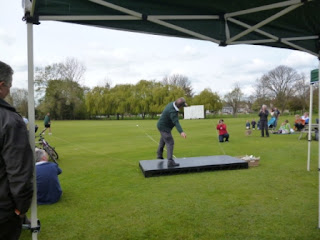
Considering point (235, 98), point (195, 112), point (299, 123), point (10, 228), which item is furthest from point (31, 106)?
point (235, 98)

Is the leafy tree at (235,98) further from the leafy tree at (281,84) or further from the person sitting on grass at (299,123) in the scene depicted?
the person sitting on grass at (299,123)

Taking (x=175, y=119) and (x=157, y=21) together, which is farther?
(x=175, y=119)

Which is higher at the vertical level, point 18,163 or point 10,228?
point 18,163

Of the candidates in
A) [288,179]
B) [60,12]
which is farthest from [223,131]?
[60,12]

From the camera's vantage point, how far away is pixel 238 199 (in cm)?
505

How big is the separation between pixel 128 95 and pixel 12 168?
66703mm

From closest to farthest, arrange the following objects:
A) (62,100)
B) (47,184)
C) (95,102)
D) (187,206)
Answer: (187,206) < (47,184) < (95,102) < (62,100)

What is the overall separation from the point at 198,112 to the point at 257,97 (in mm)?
19306

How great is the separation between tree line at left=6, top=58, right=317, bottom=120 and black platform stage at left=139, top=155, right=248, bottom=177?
56510 millimetres

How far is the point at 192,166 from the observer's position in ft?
23.4

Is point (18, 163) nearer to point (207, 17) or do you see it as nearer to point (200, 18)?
point (200, 18)

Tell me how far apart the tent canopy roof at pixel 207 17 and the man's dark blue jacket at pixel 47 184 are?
3.08 m

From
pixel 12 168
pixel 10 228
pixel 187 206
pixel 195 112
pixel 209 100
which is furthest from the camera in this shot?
pixel 209 100

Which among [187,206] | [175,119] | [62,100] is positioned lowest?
[187,206]
